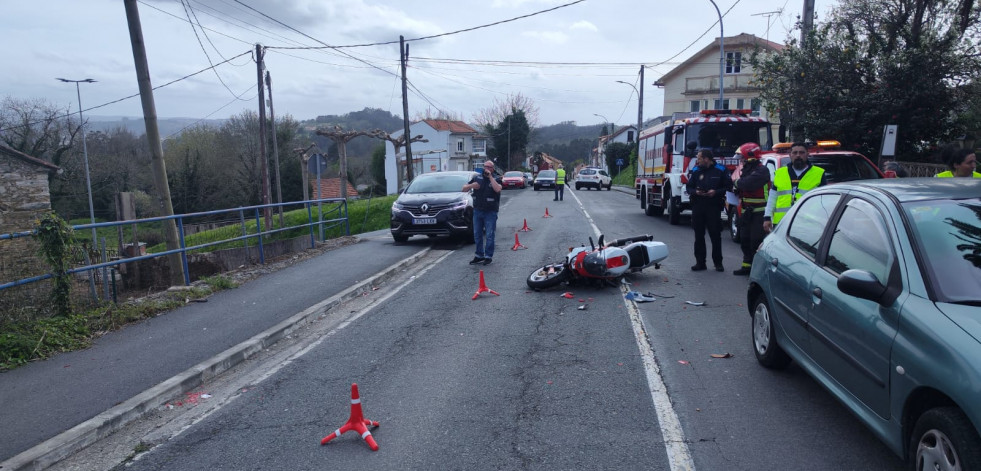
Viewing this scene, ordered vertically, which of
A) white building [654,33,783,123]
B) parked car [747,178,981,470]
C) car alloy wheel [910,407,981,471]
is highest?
white building [654,33,783,123]

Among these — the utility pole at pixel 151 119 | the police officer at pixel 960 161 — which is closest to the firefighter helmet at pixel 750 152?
the police officer at pixel 960 161

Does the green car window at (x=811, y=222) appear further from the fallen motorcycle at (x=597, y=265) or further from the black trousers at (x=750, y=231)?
the black trousers at (x=750, y=231)

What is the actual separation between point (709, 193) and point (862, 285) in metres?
6.27

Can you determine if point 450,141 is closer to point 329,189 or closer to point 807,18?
point 329,189

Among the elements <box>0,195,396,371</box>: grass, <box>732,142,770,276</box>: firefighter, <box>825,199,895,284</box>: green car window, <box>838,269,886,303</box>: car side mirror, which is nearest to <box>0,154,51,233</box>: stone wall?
<box>0,195,396,371</box>: grass

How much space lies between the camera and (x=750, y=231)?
909 centimetres

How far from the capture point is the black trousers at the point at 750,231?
9031 mm

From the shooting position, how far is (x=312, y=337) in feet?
22.8

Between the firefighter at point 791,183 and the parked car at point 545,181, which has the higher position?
the firefighter at point 791,183

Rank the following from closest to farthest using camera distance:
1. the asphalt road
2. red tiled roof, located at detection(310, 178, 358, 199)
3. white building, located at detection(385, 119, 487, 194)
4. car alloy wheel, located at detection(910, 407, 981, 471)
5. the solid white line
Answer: car alloy wheel, located at detection(910, 407, 981, 471) → the solid white line → the asphalt road → red tiled roof, located at detection(310, 178, 358, 199) → white building, located at detection(385, 119, 487, 194)

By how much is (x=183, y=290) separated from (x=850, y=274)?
8344mm

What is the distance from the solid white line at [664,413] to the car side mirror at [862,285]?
4.24ft

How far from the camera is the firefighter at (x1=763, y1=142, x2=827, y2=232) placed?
7738 millimetres

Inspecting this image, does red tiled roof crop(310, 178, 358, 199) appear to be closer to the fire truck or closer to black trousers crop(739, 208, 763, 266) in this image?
the fire truck
